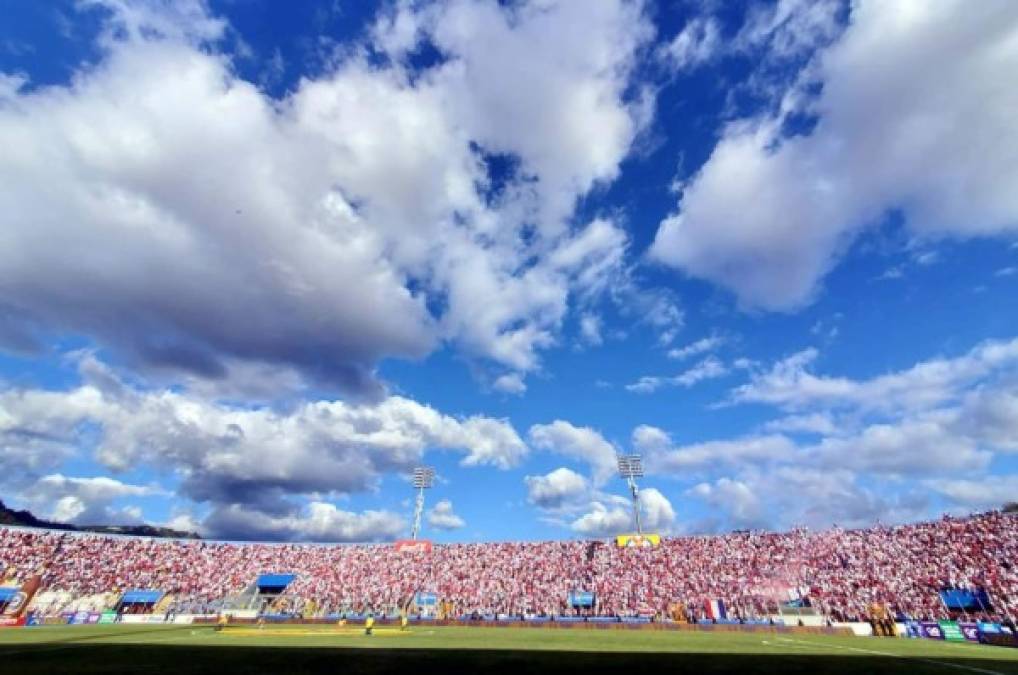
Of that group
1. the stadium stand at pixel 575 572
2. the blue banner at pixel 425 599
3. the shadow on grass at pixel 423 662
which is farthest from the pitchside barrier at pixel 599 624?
the shadow on grass at pixel 423 662

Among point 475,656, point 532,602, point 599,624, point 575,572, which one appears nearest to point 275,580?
point 532,602

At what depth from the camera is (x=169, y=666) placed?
17078 mm

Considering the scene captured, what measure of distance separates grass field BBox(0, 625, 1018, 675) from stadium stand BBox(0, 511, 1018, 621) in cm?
1906

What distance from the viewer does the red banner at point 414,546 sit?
66.0 metres

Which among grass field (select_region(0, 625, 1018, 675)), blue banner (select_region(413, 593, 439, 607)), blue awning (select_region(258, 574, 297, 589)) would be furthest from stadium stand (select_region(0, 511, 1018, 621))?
grass field (select_region(0, 625, 1018, 675))

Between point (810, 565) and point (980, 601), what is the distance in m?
12.0

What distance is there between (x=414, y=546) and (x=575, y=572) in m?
21.5

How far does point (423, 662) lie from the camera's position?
717 inches

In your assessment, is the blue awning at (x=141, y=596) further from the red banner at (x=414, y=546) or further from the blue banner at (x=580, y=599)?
the blue banner at (x=580, y=599)

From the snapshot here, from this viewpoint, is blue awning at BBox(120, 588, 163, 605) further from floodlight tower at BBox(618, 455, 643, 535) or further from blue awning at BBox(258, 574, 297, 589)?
floodlight tower at BBox(618, 455, 643, 535)

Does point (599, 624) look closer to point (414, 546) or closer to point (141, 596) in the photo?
point (414, 546)

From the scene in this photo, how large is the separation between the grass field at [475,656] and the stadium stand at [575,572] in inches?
750

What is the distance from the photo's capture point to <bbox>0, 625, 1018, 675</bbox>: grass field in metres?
17.0

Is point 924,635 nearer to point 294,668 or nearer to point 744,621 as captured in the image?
point 744,621
